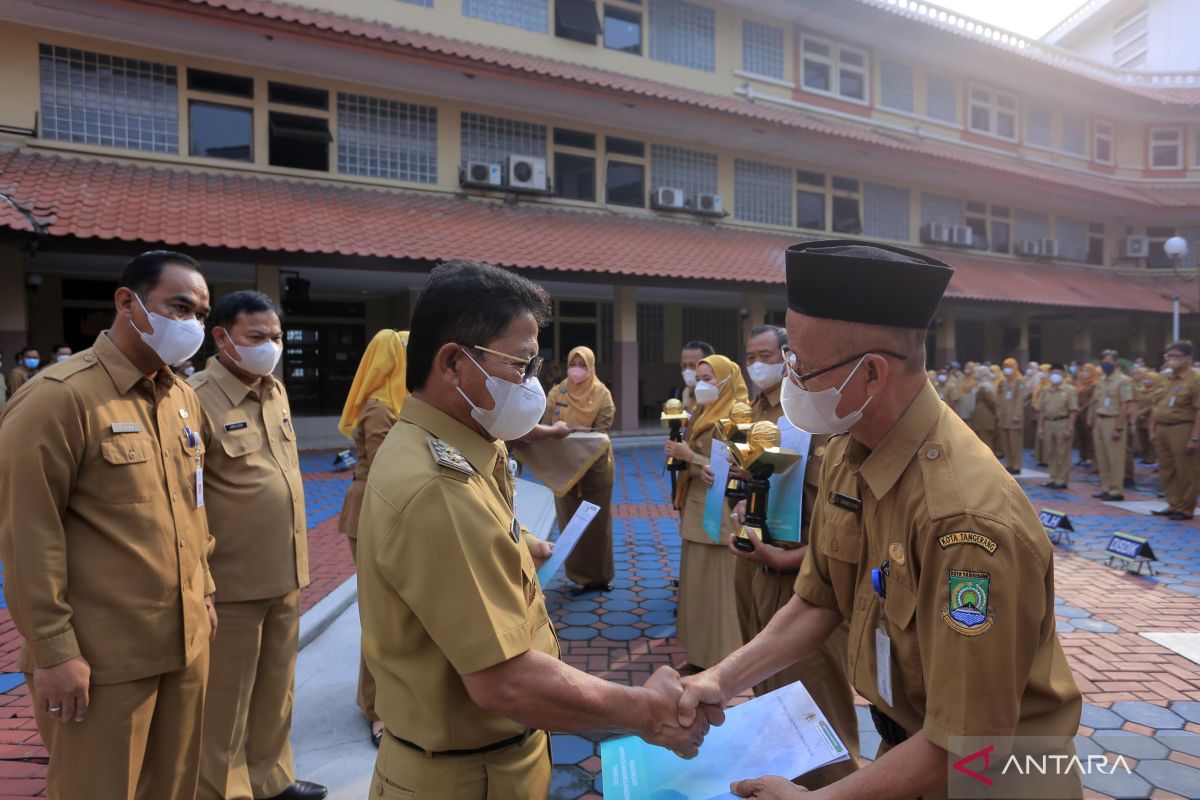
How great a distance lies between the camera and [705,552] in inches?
163

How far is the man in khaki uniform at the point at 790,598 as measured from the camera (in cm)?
277

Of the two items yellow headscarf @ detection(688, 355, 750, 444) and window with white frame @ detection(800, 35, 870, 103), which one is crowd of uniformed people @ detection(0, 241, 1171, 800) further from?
window with white frame @ detection(800, 35, 870, 103)

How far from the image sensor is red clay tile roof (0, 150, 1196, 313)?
8.98 meters

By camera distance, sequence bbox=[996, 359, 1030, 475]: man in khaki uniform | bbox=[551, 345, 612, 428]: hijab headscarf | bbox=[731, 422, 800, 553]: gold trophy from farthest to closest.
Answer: bbox=[996, 359, 1030, 475]: man in khaki uniform < bbox=[551, 345, 612, 428]: hijab headscarf < bbox=[731, 422, 800, 553]: gold trophy

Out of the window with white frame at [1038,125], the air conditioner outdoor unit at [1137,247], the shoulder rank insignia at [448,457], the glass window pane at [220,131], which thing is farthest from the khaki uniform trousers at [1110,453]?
the air conditioner outdoor unit at [1137,247]

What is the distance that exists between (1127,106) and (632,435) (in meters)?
21.7

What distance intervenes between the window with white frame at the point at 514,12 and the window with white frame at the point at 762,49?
5227 mm

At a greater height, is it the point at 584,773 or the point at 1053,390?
the point at 1053,390

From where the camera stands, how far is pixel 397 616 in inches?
54.6

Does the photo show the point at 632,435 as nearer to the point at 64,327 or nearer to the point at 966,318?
the point at 64,327

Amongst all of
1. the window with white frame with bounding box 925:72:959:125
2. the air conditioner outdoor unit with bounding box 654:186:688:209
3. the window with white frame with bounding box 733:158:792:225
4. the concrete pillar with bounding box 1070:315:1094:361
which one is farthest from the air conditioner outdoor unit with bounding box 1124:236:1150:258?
the air conditioner outdoor unit with bounding box 654:186:688:209

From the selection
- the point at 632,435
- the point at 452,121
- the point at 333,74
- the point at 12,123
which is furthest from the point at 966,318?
the point at 12,123

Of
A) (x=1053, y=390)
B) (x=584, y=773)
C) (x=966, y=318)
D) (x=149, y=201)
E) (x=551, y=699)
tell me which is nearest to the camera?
(x=551, y=699)

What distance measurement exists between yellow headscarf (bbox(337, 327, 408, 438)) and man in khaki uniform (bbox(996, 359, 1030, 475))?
39.9 feet
